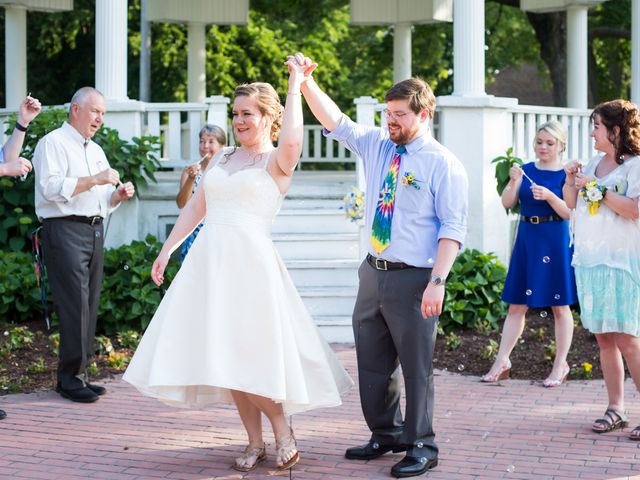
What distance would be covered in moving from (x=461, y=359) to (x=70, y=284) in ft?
11.5

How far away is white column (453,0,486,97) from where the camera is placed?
12.1 metres

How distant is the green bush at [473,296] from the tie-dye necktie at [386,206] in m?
4.55

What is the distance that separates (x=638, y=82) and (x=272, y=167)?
9.56 m

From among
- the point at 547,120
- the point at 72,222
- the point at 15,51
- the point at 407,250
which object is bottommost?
the point at 407,250

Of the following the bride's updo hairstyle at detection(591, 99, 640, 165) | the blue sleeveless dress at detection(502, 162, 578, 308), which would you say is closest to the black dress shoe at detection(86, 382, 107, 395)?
the blue sleeveless dress at detection(502, 162, 578, 308)

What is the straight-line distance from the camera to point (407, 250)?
5.70 m

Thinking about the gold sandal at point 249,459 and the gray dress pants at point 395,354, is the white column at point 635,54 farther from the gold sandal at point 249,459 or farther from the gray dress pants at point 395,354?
the gold sandal at point 249,459

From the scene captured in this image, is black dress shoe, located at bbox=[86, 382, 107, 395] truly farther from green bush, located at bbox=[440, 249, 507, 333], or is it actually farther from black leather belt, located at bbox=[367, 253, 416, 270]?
green bush, located at bbox=[440, 249, 507, 333]

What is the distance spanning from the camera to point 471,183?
11.8m

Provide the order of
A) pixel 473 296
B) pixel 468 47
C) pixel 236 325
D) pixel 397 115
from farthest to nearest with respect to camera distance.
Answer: pixel 468 47 < pixel 473 296 < pixel 397 115 < pixel 236 325

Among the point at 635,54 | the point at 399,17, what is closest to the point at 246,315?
the point at 635,54

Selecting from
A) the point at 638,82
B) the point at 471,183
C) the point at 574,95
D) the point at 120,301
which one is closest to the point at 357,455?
the point at 120,301

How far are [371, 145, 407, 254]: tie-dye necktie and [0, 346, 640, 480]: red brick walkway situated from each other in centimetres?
128

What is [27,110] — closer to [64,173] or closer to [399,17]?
[64,173]
